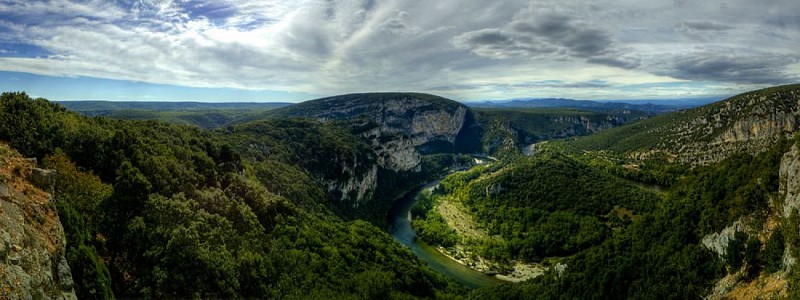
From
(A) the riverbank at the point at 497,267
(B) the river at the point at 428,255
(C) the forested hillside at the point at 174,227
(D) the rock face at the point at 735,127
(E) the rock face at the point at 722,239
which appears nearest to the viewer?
(C) the forested hillside at the point at 174,227

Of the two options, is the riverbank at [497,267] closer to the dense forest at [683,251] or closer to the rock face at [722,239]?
the dense forest at [683,251]

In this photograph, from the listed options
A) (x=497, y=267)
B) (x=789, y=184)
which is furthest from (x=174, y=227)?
(x=497, y=267)

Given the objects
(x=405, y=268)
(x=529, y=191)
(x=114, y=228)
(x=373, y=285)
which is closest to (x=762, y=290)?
(x=373, y=285)

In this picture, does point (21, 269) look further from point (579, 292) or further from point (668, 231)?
point (668, 231)

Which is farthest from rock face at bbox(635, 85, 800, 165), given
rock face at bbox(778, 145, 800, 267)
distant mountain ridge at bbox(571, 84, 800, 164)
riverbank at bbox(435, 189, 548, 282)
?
rock face at bbox(778, 145, 800, 267)

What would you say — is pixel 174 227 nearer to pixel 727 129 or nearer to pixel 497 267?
pixel 497 267

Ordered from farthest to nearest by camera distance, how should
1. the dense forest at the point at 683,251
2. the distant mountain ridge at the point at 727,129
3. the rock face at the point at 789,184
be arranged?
the distant mountain ridge at the point at 727,129, the dense forest at the point at 683,251, the rock face at the point at 789,184

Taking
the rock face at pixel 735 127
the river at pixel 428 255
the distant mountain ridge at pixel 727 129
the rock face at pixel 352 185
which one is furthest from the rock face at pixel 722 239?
the rock face at pixel 735 127

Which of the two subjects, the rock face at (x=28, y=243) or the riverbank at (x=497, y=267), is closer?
the rock face at (x=28, y=243)
